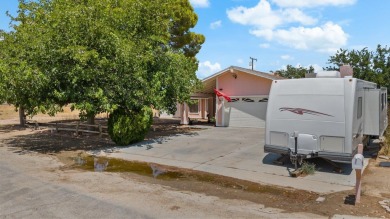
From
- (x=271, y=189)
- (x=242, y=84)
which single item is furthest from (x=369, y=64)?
(x=271, y=189)

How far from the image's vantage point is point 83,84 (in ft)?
40.7

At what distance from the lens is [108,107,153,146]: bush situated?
1368 cm

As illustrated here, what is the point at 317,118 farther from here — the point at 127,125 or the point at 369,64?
the point at 369,64

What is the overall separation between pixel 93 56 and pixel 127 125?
3.48 meters

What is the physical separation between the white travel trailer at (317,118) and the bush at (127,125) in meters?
6.40

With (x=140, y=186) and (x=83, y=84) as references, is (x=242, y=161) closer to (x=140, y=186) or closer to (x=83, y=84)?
(x=140, y=186)

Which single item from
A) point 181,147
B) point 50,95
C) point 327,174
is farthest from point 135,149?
point 327,174

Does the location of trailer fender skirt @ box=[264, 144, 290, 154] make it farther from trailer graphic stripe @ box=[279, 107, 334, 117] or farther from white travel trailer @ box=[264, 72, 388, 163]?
trailer graphic stripe @ box=[279, 107, 334, 117]

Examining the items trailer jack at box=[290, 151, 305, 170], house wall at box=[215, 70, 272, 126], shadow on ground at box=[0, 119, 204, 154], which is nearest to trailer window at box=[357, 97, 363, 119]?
trailer jack at box=[290, 151, 305, 170]

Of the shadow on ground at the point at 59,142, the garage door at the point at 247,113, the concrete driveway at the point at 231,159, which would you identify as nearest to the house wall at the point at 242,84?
the garage door at the point at 247,113

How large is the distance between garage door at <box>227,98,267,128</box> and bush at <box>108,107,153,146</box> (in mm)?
8959

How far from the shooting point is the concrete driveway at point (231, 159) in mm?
8188

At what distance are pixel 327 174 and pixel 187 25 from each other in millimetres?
17888

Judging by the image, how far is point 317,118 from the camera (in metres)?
8.67
